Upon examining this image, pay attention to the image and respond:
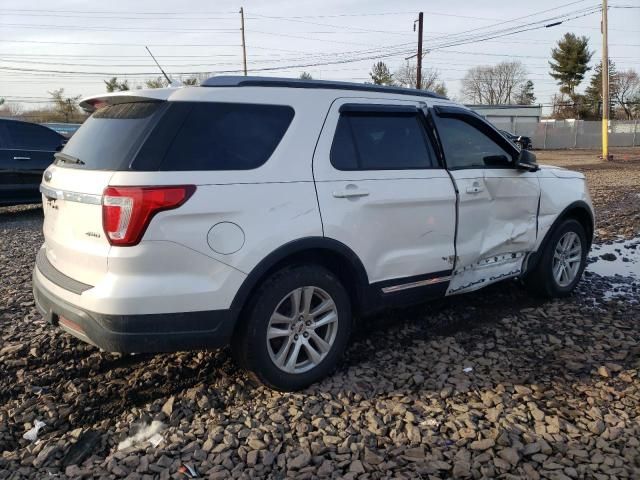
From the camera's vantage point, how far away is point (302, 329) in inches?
137

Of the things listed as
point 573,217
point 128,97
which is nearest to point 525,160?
point 573,217

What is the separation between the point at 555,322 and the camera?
4625 mm

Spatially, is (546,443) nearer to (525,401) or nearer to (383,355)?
(525,401)

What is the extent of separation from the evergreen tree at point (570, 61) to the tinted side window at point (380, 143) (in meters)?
73.2

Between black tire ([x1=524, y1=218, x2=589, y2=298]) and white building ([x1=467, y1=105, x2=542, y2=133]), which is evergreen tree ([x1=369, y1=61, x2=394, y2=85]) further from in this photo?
black tire ([x1=524, y1=218, x2=589, y2=298])

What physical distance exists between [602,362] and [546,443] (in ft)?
4.00

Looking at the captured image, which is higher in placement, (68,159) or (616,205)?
(68,159)

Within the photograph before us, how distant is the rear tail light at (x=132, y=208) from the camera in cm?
285

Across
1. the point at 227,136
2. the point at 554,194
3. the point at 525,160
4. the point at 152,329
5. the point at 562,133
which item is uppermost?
Result: the point at 562,133

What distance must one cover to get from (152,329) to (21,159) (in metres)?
8.13

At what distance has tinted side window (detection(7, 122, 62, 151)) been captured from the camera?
981 centimetres

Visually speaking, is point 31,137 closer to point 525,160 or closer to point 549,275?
point 525,160

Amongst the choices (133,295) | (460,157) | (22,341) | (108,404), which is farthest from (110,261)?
(460,157)

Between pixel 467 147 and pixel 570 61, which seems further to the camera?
pixel 570 61
